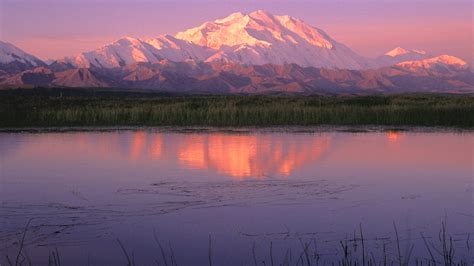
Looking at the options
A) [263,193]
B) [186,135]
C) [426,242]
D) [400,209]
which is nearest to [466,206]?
[400,209]

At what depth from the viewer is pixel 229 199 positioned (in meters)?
11.3

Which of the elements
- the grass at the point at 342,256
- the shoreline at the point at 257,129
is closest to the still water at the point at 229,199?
the grass at the point at 342,256

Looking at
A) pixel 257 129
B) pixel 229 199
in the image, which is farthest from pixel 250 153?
pixel 257 129

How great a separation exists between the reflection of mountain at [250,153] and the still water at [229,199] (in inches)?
1.9

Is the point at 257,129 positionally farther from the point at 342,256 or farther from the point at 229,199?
the point at 342,256

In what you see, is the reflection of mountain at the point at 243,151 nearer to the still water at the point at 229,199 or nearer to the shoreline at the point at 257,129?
the still water at the point at 229,199

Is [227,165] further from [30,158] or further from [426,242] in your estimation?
[426,242]

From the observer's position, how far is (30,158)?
56.1 feet

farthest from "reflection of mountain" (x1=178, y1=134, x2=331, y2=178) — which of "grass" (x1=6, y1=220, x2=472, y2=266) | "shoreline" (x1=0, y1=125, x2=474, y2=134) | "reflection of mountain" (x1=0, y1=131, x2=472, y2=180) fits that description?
"grass" (x1=6, y1=220, x2=472, y2=266)

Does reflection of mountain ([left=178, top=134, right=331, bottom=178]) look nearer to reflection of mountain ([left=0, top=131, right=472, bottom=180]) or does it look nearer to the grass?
reflection of mountain ([left=0, top=131, right=472, bottom=180])

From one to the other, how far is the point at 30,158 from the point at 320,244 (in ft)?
34.6

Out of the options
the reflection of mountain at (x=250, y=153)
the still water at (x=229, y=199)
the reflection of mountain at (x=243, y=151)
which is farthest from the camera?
the reflection of mountain at (x=243, y=151)

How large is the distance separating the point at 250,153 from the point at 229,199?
21.8 feet

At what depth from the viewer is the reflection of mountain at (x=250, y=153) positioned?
15.0m
